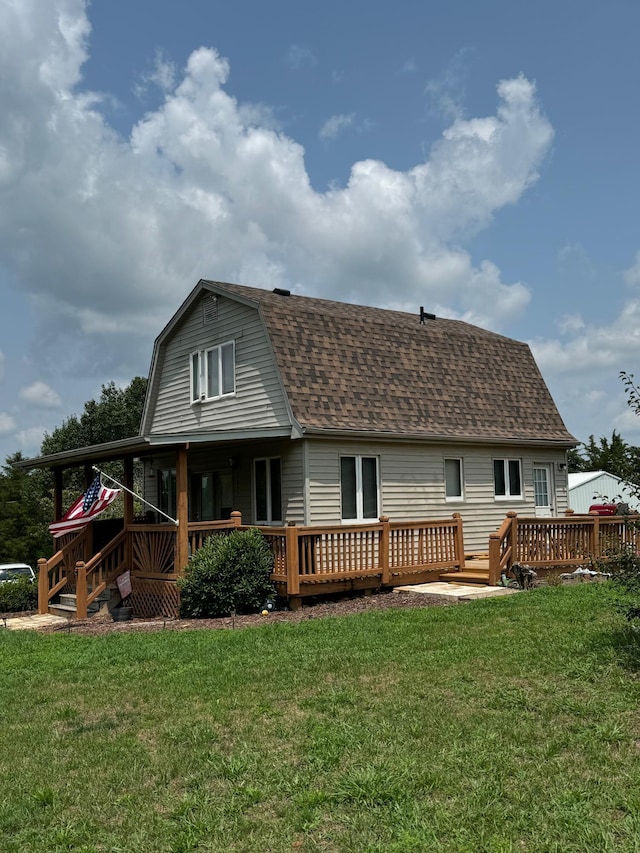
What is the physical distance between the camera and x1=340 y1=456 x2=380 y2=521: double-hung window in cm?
1595

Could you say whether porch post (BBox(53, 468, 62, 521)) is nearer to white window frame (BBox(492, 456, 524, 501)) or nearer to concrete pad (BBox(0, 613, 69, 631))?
concrete pad (BBox(0, 613, 69, 631))

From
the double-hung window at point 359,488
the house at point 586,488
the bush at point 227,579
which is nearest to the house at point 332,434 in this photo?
the double-hung window at point 359,488

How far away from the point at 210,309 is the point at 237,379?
226cm

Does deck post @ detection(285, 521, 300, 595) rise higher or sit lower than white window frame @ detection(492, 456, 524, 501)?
lower

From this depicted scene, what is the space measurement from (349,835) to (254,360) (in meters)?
13.4

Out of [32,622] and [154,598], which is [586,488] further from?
[32,622]

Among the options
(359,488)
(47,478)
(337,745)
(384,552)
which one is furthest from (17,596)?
(47,478)

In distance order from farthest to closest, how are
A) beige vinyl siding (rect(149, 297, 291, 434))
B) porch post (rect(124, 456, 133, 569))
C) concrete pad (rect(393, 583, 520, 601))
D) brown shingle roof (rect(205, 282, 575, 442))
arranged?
beige vinyl siding (rect(149, 297, 291, 434)) < brown shingle roof (rect(205, 282, 575, 442)) < porch post (rect(124, 456, 133, 569)) < concrete pad (rect(393, 583, 520, 601))

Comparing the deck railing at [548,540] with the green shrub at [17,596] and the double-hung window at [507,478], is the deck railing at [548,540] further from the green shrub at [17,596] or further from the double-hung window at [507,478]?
the green shrub at [17,596]

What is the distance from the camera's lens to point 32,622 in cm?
1498

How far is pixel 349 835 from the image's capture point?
4.33m

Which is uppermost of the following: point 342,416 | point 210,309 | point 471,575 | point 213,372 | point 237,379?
point 210,309

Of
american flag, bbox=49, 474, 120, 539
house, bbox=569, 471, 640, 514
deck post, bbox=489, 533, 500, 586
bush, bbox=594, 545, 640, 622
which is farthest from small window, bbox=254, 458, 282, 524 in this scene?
house, bbox=569, 471, 640, 514

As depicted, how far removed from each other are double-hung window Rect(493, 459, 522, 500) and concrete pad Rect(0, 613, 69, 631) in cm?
1039
